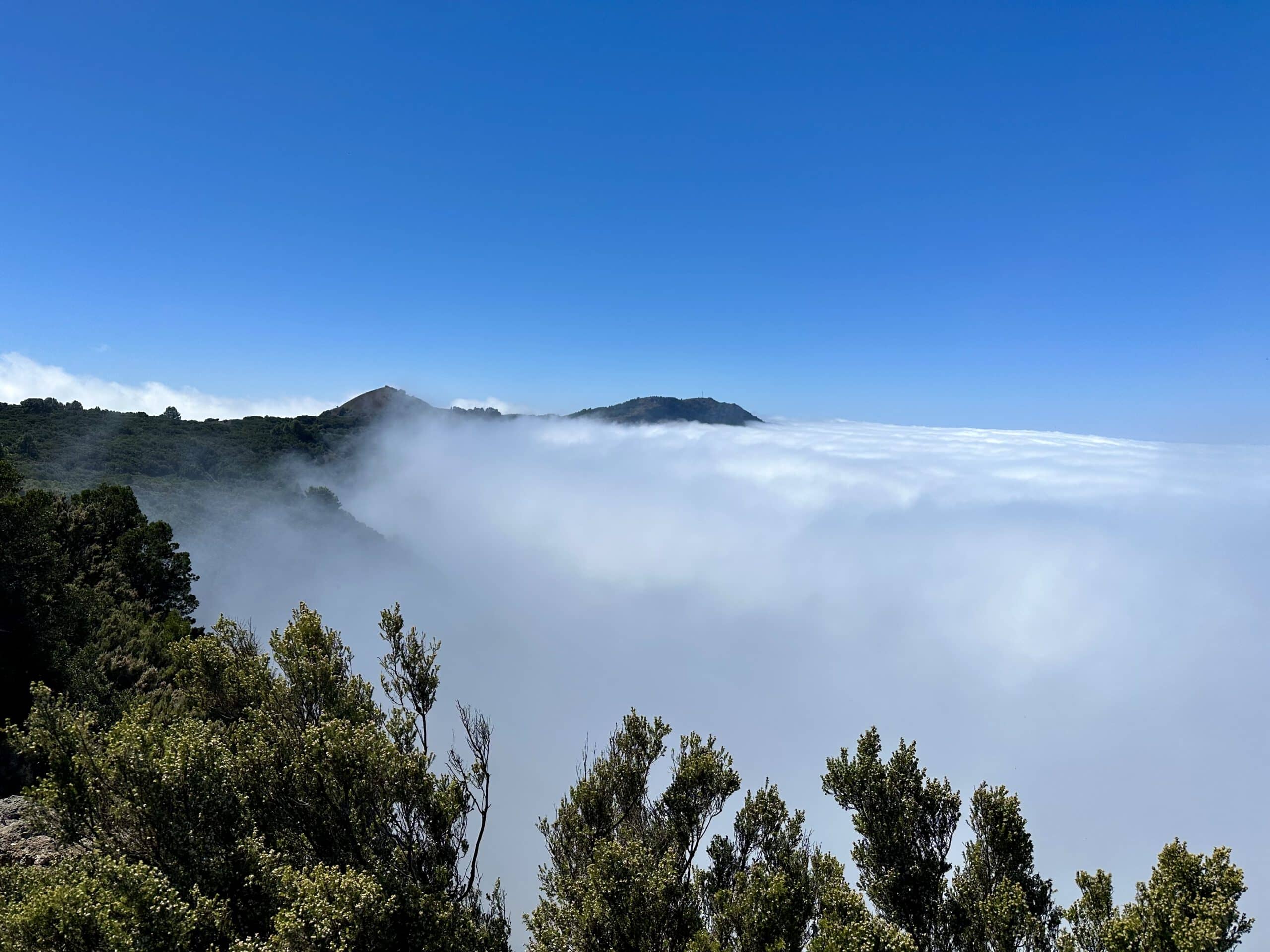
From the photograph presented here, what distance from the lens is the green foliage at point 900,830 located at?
15.7 metres

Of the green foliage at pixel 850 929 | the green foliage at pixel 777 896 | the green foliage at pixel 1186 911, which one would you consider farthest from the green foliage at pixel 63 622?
the green foliage at pixel 1186 911

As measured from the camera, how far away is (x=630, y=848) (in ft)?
41.5

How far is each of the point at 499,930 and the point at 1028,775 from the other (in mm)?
212076

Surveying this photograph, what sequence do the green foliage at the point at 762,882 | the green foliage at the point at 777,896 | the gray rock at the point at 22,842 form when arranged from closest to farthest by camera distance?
the green foliage at the point at 777,896 < the green foliage at the point at 762,882 < the gray rock at the point at 22,842

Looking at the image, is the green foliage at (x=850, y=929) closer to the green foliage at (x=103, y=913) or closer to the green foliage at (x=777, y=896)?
the green foliage at (x=777, y=896)

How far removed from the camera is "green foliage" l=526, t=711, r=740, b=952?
12.1 m

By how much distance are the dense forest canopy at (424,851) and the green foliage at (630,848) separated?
60 mm

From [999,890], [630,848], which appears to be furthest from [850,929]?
[999,890]

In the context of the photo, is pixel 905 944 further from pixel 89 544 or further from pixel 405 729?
pixel 89 544

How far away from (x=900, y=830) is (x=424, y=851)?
45.8ft

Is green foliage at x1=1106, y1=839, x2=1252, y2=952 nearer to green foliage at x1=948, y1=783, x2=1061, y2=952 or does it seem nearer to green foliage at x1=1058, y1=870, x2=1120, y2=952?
green foliage at x1=1058, y1=870, x2=1120, y2=952

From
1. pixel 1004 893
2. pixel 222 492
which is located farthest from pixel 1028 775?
pixel 222 492

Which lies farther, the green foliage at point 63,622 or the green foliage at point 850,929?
the green foliage at point 63,622

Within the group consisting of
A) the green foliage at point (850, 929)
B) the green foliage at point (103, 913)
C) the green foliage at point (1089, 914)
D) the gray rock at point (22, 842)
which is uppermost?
the green foliage at point (103, 913)
